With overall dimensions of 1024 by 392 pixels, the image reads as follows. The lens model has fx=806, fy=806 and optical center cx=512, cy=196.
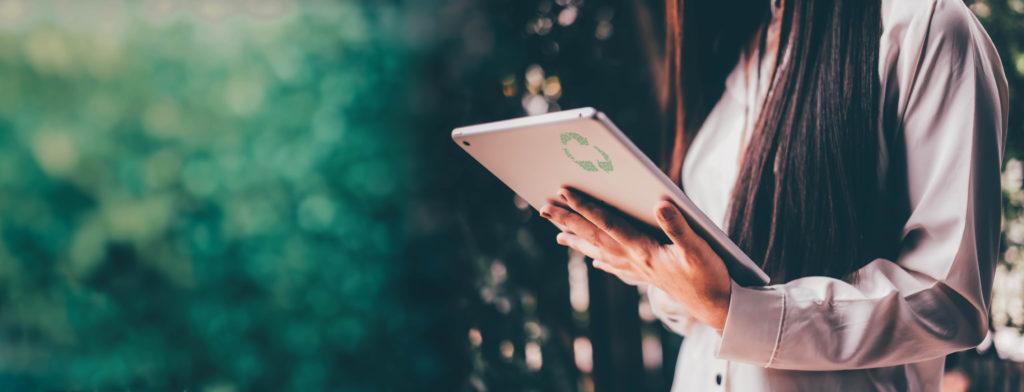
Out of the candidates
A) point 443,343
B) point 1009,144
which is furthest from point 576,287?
point 1009,144

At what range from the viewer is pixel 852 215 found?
954mm

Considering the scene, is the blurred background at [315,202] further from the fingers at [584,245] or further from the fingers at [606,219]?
the fingers at [606,219]

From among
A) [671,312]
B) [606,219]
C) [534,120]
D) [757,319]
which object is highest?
[534,120]

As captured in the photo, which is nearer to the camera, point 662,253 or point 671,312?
point 662,253

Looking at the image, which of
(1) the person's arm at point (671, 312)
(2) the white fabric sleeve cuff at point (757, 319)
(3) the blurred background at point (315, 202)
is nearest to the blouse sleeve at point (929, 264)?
(2) the white fabric sleeve cuff at point (757, 319)

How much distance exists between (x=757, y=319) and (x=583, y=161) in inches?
10.7

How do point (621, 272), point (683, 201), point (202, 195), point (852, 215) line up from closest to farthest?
point (683, 201) → point (852, 215) → point (621, 272) → point (202, 195)

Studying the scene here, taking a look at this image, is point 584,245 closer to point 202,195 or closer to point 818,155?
point 818,155

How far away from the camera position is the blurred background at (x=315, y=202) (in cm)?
157

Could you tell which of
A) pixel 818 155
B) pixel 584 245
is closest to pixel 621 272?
pixel 584 245

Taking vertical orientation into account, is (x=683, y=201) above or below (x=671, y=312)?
above

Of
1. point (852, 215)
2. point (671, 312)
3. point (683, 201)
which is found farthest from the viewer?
point (671, 312)

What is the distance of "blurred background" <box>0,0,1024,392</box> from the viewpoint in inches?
61.9

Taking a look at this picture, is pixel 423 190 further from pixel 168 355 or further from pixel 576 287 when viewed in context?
pixel 168 355
